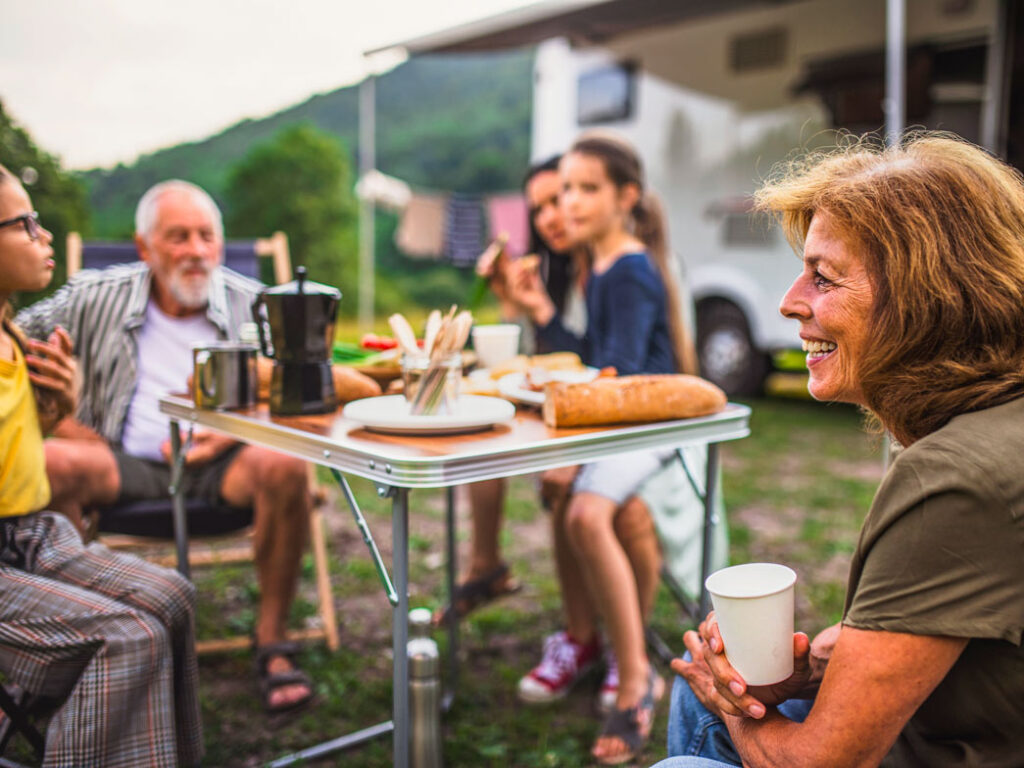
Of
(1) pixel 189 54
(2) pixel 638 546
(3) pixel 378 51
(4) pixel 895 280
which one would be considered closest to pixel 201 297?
(2) pixel 638 546

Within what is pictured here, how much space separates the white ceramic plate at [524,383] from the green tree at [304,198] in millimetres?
7208

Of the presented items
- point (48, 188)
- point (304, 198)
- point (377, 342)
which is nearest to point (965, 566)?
point (377, 342)

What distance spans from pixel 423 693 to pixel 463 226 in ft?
24.7

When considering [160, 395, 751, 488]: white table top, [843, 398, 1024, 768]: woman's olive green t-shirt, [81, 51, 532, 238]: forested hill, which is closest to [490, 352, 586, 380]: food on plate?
Result: [160, 395, 751, 488]: white table top

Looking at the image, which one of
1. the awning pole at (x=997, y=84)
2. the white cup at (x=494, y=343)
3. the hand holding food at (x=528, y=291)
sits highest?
the awning pole at (x=997, y=84)

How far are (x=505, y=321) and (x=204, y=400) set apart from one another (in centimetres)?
134

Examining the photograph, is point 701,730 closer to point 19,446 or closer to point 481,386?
point 481,386

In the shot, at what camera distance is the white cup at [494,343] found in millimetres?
2215

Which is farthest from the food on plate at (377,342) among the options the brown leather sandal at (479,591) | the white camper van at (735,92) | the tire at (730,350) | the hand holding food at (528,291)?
the tire at (730,350)

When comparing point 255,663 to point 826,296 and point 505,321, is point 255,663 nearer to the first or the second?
point 505,321

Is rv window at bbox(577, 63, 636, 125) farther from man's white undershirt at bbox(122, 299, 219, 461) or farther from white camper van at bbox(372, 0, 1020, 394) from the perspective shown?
man's white undershirt at bbox(122, 299, 219, 461)

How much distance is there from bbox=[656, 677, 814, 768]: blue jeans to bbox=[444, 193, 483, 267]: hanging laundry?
25.1 ft

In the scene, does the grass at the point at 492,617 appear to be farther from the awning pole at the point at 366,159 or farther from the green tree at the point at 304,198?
the green tree at the point at 304,198

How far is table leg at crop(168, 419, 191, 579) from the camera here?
6.77 feet
